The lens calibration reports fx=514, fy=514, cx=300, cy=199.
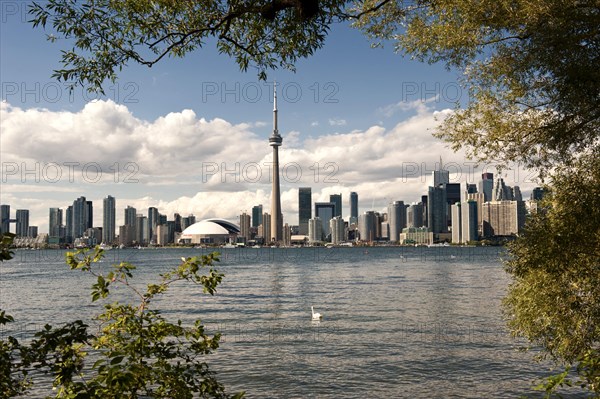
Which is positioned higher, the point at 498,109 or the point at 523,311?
the point at 498,109

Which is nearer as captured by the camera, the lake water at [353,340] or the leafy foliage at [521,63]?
the leafy foliage at [521,63]

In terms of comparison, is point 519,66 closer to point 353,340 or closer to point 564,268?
point 564,268

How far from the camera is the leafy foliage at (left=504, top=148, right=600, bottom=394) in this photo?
1461 centimetres

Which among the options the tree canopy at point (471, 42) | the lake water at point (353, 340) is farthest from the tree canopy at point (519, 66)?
the lake water at point (353, 340)

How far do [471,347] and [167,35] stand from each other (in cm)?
3147

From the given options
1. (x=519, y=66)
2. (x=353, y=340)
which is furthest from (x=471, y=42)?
(x=353, y=340)

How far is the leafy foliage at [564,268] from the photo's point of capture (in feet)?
47.9

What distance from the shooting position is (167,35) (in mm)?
9266

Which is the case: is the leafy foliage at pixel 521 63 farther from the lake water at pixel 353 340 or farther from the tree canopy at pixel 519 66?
the lake water at pixel 353 340

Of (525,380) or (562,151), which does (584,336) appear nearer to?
(562,151)

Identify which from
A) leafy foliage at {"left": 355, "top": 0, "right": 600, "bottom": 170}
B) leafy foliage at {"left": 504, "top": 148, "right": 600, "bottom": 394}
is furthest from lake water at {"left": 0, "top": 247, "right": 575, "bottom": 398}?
leafy foliage at {"left": 355, "top": 0, "right": 600, "bottom": 170}

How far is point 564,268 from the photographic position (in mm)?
15578

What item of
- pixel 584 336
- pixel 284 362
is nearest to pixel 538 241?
pixel 584 336

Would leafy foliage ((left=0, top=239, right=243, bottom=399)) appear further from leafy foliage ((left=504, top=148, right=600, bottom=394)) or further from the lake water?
the lake water
